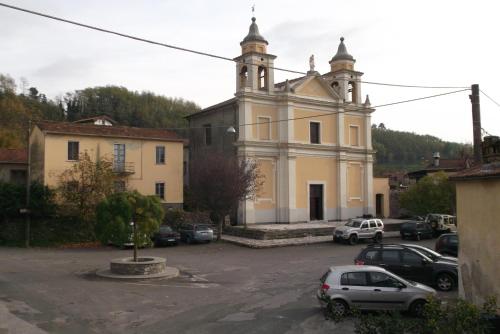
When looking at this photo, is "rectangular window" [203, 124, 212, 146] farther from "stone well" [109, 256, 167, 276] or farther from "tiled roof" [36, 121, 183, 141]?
"stone well" [109, 256, 167, 276]

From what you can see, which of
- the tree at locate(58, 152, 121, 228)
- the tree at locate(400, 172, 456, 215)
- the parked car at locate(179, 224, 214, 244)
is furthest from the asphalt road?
the tree at locate(400, 172, 456, 215)

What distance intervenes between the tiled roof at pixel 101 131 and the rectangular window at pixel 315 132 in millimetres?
11925

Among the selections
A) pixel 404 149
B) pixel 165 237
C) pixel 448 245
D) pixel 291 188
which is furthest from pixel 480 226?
pixel 404 149

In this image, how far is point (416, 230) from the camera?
113ft

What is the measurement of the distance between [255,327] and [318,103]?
32.5m

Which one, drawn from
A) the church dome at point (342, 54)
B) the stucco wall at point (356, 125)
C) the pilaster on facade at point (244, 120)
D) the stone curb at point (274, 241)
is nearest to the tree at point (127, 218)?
the stone curb at point (274, 241)

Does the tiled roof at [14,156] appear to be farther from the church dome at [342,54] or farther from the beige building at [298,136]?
the church dome at [342,54]

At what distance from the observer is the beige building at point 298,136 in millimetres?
39438

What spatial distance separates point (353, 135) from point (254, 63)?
41.3 ft

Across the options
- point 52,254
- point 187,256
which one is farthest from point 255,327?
point 52,254

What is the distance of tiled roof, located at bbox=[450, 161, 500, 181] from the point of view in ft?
36.8

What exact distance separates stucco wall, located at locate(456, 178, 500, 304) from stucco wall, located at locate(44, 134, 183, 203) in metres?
27.7

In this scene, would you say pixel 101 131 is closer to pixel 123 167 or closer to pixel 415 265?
pixel 123 167

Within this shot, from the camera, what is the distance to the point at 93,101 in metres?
96.9
